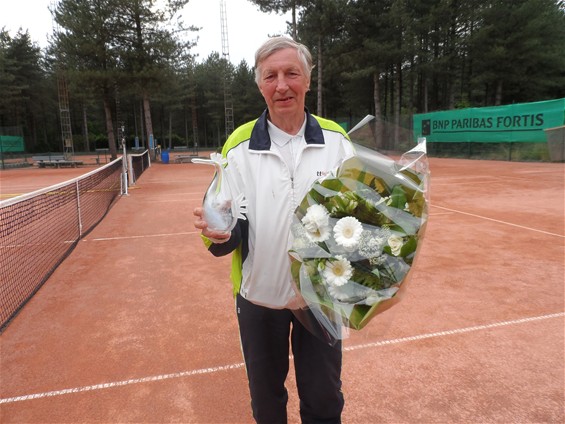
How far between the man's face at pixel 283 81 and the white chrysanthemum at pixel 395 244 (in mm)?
788

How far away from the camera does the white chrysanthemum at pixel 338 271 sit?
1.34 m

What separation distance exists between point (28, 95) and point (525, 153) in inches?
1884

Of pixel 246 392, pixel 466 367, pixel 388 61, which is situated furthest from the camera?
pixel 388 61

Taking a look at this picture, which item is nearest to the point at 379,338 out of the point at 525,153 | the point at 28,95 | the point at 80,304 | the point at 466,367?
the point at 466,367

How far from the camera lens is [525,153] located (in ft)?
61.8

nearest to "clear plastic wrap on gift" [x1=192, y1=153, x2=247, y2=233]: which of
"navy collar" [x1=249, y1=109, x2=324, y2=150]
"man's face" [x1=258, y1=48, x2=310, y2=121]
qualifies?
"navy collar" [x1=249, y1=109, x2=324, y2=150]

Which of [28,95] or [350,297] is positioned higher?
[28,95]

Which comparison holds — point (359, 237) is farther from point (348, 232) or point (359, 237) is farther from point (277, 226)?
point (277, 226)

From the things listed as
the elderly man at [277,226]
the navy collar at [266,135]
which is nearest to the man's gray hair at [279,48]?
the elderly man at [277,226]

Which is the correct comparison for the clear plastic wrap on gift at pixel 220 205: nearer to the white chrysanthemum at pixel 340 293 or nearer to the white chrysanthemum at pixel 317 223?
the white chrysanthemum at pixel 317 223

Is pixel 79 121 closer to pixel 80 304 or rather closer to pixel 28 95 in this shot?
pixel 28 95

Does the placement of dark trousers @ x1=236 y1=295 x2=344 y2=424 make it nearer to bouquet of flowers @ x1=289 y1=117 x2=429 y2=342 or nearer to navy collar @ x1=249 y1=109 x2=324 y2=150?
bouquet of flowers @ x1=289 y1=117 x2=429 y2=342

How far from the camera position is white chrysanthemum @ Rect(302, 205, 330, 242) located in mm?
1358

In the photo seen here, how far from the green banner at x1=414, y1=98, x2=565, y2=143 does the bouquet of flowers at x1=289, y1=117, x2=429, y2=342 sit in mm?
18545
